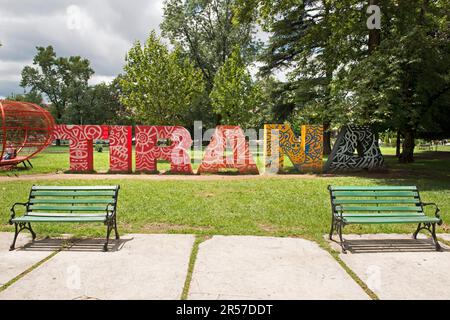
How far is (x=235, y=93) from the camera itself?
115 feet

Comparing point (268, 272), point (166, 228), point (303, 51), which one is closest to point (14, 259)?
point (166, 228)

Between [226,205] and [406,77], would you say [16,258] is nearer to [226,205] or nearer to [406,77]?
[226,205]

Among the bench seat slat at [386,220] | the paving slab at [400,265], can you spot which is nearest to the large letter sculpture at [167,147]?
the paving slab at [400,265]

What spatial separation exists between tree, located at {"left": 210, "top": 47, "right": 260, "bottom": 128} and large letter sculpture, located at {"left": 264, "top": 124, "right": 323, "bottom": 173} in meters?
19.6

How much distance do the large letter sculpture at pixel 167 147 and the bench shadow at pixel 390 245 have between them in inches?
425

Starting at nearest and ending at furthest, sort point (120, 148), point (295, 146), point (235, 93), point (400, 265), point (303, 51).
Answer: point (400, 265) → point (120, 148) → point (295, 146) → point (303, 51) → point (235, 93)

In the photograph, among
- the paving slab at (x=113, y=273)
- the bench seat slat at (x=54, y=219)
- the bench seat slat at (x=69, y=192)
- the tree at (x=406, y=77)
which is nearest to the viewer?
the paving slab at (x=113, y=273)

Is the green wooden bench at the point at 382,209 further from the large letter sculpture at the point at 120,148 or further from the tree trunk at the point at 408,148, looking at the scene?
the tree trunk at the point at 408,148

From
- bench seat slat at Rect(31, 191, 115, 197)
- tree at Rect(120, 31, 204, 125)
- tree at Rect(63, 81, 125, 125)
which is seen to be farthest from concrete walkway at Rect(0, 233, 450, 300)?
tree at Rect(63, 81, 125, 125)

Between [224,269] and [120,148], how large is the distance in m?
12.7

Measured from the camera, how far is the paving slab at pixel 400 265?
4.07 meters

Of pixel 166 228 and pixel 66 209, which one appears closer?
pixel 66 209

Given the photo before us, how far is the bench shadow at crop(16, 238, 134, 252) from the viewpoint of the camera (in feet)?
18.2
